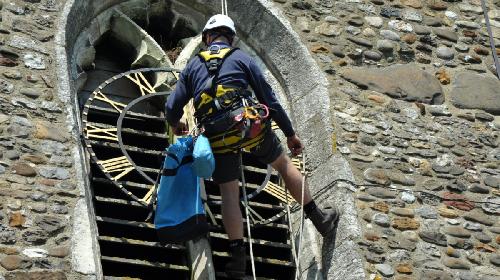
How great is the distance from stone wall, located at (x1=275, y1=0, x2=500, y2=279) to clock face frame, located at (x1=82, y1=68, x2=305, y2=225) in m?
0.53

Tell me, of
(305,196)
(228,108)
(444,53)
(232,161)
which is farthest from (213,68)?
(444,53)

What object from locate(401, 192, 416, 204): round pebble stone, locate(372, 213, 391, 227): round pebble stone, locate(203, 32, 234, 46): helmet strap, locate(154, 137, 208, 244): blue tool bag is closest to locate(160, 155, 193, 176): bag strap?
locate(154, 137, 208, 244): blue tool bag

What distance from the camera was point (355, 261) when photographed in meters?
8.12

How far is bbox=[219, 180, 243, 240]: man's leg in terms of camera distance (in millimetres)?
7973

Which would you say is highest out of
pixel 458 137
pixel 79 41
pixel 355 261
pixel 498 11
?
pixel 498 11

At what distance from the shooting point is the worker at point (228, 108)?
25.5 ft

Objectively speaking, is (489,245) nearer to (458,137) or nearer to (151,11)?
(458,137)

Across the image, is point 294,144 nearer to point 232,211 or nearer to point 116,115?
point 232,211

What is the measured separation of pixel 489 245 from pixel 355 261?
0.98m

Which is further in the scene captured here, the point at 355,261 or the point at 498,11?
the point at 498,11

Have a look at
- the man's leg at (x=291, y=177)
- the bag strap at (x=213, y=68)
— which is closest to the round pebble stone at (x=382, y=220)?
the man's leg at (x=291, y=177)

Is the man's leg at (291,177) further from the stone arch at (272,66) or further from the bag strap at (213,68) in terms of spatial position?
the bag strap at (213,68)

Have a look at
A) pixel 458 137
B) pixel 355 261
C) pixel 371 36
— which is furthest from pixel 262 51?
pixel 355 261

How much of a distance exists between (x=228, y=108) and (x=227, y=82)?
17 cm
